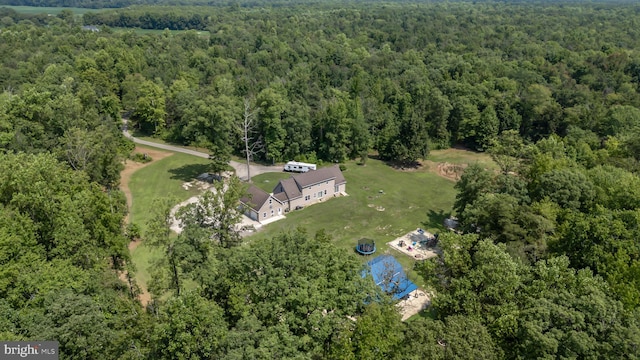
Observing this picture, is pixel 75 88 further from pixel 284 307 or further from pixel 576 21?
pixel 576 21

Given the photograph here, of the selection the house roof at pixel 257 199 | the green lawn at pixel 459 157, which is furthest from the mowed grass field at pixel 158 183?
the green lawn at pixel 459 157

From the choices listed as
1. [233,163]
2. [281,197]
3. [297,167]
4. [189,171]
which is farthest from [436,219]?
[189,171]

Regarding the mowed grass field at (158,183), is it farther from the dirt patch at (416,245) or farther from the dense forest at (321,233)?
the dirt patch at (416,245)

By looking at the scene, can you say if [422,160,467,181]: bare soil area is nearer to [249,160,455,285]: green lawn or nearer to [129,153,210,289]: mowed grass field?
→ [249,160,455,285]: green lawn

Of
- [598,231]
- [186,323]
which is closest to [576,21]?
[598,231]

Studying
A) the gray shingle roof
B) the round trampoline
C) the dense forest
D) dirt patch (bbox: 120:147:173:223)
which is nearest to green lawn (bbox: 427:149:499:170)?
the dense forest

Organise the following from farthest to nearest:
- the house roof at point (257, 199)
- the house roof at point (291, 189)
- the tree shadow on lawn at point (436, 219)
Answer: the house roof at point (291, 189) → the tree shadow on lawn at point (436, 219) → the house roof at point (257, 199)

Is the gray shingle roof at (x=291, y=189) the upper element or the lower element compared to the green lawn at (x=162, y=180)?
upper
